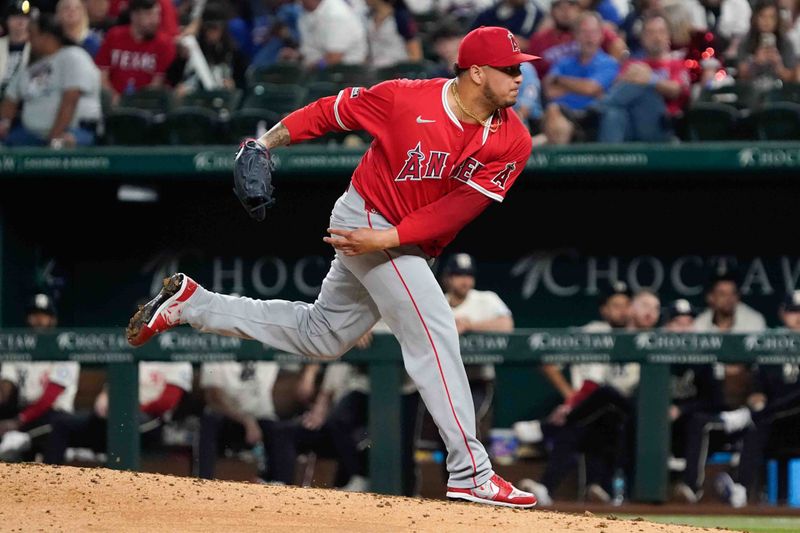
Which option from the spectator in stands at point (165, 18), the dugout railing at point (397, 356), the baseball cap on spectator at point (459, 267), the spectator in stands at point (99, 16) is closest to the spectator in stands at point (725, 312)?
the dugout railing at point (397, 356)

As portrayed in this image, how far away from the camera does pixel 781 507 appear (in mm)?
7336

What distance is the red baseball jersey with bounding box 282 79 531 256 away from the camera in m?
5.05

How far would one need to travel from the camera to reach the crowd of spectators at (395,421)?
748 centimetres

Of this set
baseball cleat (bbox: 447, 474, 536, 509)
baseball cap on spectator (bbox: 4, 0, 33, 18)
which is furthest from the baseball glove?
baseball cap on spectator (bbox: 4, 0, 33, 18)

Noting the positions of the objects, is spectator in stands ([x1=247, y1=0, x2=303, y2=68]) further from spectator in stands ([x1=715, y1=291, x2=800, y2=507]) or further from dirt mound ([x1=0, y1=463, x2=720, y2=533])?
dirt mound ([x1=0, y1=463, x2=720, y2=533])

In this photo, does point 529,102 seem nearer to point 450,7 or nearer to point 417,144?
point 450,7

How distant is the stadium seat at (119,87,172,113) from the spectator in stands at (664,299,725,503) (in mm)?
3779

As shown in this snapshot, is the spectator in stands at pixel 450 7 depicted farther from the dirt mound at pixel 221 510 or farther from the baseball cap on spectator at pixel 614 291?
the dirt mound at pixel 221 510

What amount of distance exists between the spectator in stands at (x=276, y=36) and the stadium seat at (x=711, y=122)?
3.01m

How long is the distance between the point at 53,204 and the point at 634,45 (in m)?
4.12

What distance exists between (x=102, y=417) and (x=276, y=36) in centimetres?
387

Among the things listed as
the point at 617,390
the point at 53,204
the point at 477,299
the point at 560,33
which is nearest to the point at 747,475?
the point at 617,390

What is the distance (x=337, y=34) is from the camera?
33.2ft

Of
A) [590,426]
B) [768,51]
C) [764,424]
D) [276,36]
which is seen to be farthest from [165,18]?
[764,424]
